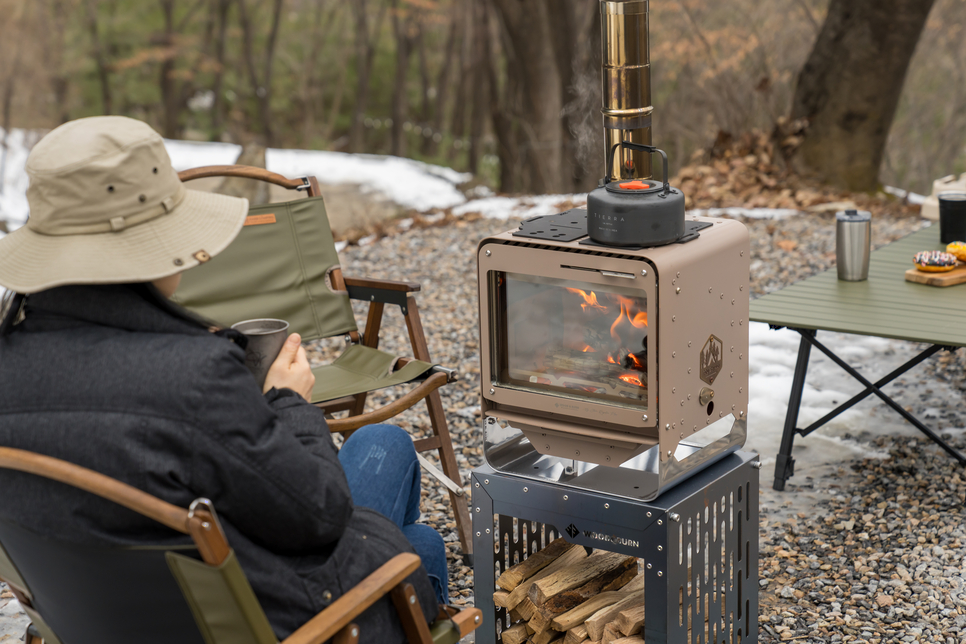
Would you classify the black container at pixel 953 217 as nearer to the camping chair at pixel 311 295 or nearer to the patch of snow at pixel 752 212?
the camping chair at pixel 311 295

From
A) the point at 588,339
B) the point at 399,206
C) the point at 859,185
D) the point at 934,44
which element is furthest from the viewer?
the point at 934,44

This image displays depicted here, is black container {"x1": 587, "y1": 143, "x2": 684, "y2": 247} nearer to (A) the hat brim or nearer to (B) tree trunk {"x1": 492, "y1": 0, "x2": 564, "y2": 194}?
(A) the hat brim

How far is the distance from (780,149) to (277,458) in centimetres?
635

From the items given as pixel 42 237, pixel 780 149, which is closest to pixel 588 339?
pixel 42 237

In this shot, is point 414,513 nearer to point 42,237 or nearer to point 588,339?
point 588,339

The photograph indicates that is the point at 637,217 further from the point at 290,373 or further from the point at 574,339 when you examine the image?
the point at 290,373

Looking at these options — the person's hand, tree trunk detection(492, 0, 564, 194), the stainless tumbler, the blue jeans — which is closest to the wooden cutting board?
the stainless tumbler

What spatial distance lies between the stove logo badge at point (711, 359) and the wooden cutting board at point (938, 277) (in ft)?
5.41

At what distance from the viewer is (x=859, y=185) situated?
22.6 ft

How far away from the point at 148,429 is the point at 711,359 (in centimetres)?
112

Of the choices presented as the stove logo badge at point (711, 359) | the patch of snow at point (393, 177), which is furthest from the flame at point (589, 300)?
the patch of snow at point (393, 177)

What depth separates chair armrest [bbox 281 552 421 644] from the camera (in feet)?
4.60

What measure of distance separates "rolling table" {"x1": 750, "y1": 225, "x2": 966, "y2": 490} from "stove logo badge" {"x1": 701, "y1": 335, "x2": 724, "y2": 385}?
3.13 ft

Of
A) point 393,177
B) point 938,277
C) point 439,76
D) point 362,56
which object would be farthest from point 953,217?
point 439,76
